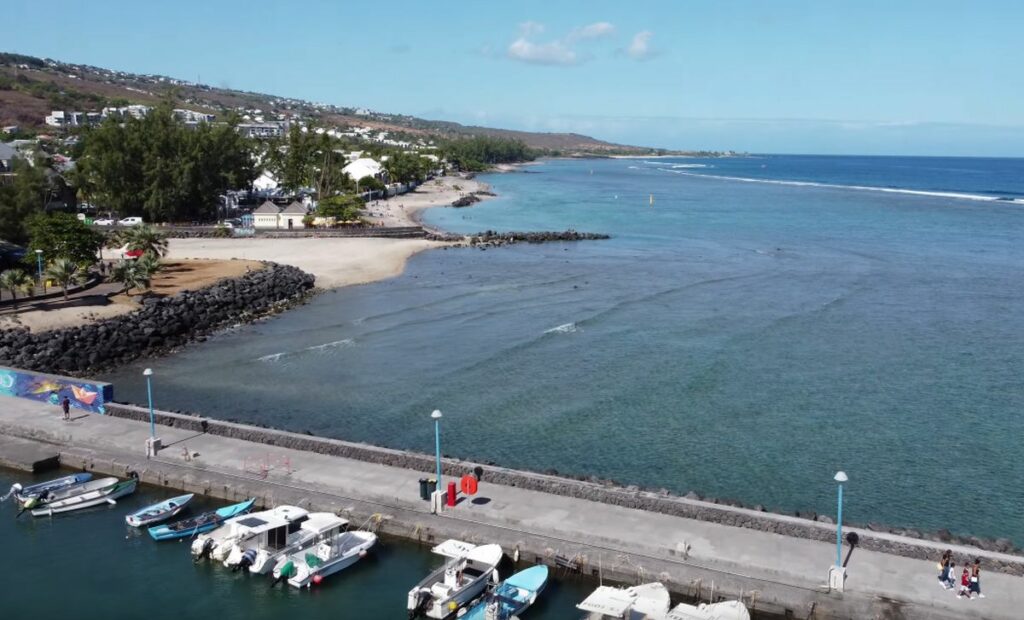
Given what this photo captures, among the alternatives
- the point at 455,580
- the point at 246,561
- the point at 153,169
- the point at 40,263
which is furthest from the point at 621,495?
the point at 153,169

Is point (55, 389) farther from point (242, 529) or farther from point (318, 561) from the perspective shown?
point (318, 561)

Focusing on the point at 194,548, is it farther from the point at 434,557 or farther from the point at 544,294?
the point at 544,294

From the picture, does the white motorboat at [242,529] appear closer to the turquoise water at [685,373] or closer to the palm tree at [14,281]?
the turquoise water at [685,373]

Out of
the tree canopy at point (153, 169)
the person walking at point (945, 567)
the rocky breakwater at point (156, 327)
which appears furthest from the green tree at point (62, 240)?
the person walking at point (945, 567)

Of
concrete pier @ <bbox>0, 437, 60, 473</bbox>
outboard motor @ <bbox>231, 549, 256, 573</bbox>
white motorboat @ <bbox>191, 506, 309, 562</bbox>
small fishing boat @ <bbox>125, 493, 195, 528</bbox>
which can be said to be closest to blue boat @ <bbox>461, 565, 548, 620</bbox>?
white motorboat @ <bbox>191, 506, 309, 562</bbox>

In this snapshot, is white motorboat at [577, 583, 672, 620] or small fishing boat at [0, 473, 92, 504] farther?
small fishing boat at [0, 473, 92, 504]

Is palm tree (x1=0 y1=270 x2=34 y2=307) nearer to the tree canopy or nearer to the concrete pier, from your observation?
the concrete pier
